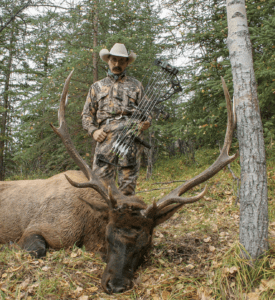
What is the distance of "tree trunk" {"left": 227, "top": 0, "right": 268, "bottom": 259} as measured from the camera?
252cm

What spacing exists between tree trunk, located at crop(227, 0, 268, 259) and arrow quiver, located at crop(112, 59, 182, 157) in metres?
1.27

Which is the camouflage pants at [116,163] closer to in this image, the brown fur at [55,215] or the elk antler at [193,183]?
the brown fur at [55,215]

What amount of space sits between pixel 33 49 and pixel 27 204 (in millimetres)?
6084

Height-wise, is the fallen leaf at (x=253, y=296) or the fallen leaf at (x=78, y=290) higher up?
the fallen leaf at (x=253, y=296)

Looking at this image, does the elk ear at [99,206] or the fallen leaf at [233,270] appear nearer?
the fallen leaf at [233,270]

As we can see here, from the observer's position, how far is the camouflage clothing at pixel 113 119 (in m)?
4.00

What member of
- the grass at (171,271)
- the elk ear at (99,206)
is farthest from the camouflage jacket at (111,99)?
the grass at (171,271)

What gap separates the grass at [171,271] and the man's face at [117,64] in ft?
8.59

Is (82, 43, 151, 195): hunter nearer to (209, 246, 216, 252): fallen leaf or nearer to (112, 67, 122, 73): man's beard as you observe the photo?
(112, 67, 122, 73): man's beard

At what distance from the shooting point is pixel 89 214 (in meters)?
3.60

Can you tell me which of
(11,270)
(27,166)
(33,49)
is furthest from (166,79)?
(27,166)

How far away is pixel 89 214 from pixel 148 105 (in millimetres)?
1860

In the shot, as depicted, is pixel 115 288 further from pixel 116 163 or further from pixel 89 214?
pixel 116 163

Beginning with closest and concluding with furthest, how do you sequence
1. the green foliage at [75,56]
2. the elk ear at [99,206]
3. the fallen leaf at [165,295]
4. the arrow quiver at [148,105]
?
the fallen leaf at [165,295]
the elk ear at [99,206]
the arrow quiver at [148,105]
the green foliage at [75,56]
